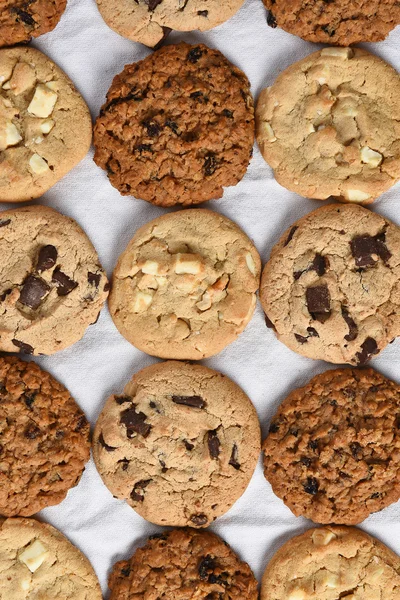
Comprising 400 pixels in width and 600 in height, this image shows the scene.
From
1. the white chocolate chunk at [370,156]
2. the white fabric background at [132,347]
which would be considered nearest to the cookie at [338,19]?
the white fabric background at [132,347]

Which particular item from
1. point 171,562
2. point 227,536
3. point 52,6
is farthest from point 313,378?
point 52,6

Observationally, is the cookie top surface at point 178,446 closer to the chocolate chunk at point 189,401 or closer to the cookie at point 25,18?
the chocolate chunk at point 189,401

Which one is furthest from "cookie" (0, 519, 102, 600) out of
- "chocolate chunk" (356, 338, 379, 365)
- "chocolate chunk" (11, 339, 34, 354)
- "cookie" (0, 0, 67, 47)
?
"cookie" (0, 0, 67, 47)

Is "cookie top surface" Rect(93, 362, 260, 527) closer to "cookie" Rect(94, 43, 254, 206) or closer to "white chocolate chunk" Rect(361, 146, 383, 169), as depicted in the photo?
"cookie" Rect(94, 43, 254, 206)

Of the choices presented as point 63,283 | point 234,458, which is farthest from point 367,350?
point 63,283

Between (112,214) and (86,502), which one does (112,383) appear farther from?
(112,214)

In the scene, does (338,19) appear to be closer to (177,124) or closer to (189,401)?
(177,124)
